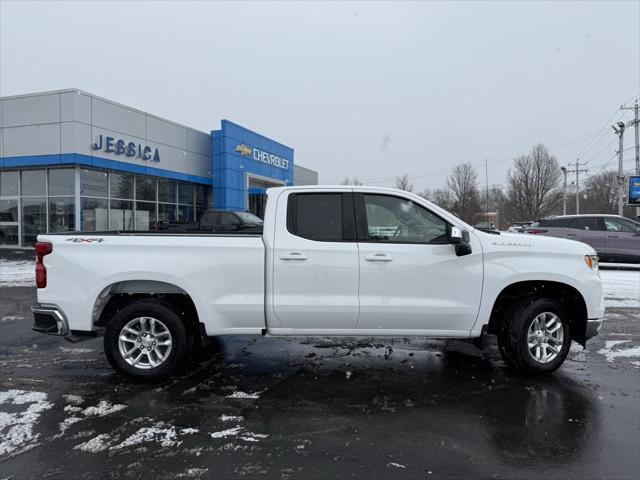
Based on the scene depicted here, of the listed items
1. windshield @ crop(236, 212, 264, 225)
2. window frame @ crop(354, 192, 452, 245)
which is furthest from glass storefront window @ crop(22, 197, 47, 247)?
window frame @ crop(354, 192, 452, 245)

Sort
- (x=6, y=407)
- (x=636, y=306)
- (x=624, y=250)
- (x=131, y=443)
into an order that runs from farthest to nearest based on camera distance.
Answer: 1. (x=624, y=250)
2. (x=636, y=306)
3. (x=6, y=407)
4. (x=131, y=443)

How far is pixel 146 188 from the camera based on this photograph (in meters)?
23.2

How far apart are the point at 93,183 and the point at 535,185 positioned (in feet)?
189

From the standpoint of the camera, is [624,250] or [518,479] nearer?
[518,479]

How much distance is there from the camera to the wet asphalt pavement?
3.23 m

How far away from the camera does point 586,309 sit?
4898 millimetres

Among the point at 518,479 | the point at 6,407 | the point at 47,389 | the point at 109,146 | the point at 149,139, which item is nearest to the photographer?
the point at 518,479

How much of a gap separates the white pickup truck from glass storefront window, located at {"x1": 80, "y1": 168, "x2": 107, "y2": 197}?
53.6 feet

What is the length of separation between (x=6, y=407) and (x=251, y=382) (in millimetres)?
2141

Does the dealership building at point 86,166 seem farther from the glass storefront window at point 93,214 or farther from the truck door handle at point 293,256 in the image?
the truck door handle at point 293,256

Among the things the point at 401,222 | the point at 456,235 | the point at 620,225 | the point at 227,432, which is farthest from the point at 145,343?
the point at 620,225

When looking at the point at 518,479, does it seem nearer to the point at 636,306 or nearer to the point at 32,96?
the point at 636,306

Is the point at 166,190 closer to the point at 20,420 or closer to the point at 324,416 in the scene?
the point at 20,420

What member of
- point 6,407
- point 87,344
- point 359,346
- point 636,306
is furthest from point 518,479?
point 636,306
